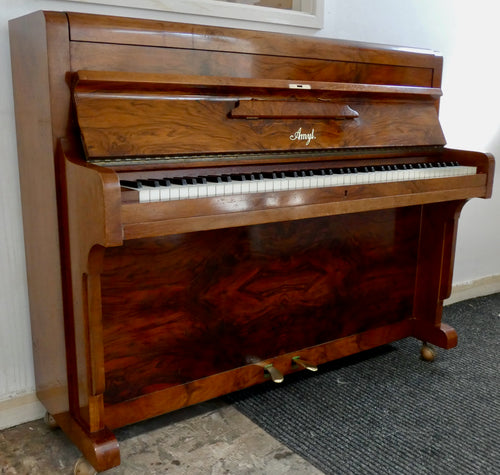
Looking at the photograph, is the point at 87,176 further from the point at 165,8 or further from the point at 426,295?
the point at 426,295

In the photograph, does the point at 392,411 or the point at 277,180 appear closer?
the point at 277,180

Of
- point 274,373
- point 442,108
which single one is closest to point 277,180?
point 274,373

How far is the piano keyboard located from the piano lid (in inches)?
4.1

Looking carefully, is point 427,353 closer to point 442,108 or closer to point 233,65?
point 442,108

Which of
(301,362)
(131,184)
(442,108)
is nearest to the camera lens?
(131,184)

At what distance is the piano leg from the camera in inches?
93.4

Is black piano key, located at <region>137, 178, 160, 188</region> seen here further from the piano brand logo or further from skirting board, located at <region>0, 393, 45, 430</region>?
skirting board, located at <region>0, 393, 45, 430</region>

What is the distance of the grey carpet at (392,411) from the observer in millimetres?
1771

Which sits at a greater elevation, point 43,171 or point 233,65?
point 233,65

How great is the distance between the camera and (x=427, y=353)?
2453 mm

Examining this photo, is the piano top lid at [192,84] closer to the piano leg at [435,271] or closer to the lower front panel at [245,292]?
the lower front panel at [245,292]

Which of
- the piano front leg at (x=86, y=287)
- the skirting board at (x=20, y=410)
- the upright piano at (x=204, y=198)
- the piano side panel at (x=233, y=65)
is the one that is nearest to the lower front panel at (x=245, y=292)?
the upright piano at (x=204, y=198)

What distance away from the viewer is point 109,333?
68.0 inches

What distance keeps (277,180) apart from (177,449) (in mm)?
885
